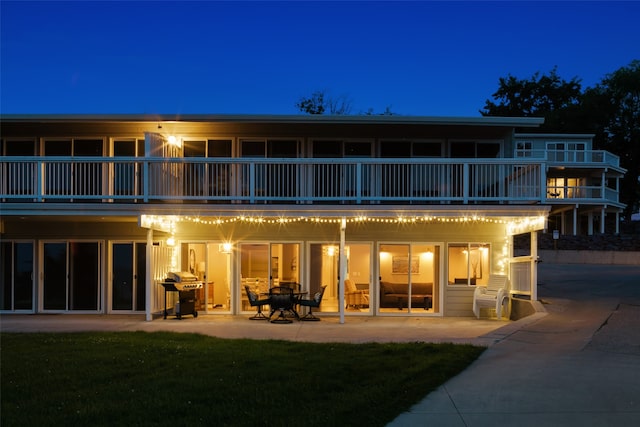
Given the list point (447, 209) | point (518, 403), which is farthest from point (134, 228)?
point (518, 403)

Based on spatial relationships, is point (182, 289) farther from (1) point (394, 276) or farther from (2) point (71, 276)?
(1) point (394, 276)

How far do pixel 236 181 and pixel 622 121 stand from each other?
4855 cm

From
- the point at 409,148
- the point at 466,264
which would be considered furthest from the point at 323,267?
the point at 409,148

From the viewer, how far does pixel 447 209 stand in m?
14.1

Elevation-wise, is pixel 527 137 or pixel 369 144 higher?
pixel 527 137

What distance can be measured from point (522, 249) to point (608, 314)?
20303 millimetres

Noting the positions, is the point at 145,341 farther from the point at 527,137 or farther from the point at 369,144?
the point at 527,137

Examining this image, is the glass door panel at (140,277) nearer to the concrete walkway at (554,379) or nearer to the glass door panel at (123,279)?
the glass door panel at (123,279)

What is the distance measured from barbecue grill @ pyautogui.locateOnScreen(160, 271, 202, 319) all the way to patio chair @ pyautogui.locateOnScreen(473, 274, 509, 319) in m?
→ 7.63

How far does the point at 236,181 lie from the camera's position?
15672 millimetres

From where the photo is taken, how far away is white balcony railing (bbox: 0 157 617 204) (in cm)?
1418

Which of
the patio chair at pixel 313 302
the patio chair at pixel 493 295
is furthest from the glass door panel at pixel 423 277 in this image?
the patio chair at pixel 313 302

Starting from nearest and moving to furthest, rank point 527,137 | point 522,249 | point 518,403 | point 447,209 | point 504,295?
point 518,403, point 447,209, point 504,295, point 522,249, point 527,137

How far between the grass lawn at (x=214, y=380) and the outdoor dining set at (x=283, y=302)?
151 inches
